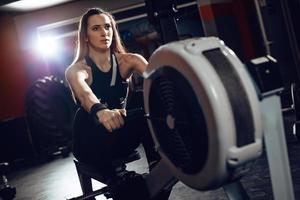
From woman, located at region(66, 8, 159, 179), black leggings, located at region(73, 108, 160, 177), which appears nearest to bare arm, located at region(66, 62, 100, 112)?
woman, located at region(66, 8, 159, 179)

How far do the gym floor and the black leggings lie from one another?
2.28 feet

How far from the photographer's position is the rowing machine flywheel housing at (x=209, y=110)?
2.87 ft

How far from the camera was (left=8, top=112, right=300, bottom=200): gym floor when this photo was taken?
2.00m

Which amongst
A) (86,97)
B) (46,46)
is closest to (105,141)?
(86,97)

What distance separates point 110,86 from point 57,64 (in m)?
5.50

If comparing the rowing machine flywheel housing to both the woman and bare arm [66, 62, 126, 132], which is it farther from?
the woman

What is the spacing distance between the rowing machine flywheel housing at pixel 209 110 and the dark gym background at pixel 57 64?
1.34 m

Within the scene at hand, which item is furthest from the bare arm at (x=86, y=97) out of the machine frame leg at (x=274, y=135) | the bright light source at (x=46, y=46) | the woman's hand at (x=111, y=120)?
the bright light source at (x=46, y=46)

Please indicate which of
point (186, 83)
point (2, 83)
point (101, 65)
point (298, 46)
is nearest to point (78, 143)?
point (101, 65)

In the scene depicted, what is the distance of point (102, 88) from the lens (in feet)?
5.46

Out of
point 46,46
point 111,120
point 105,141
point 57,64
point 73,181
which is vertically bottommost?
point 73,181

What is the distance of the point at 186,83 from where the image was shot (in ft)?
3.10

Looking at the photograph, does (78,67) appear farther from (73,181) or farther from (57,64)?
(57,64)

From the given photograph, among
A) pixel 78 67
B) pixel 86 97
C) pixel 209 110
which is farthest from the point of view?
pixel 78 67
